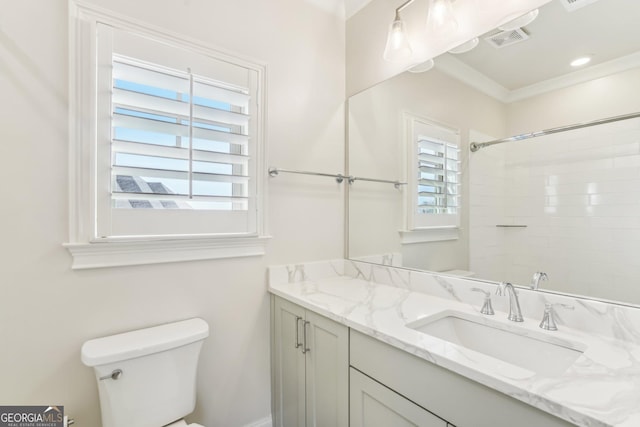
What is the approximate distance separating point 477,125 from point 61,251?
178cm

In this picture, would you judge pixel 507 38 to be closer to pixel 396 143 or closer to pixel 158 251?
pixel 396 143

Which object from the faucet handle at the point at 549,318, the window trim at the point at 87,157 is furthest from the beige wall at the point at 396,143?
the window trim at the point at 87,157

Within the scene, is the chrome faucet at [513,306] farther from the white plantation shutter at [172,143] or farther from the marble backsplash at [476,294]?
the white plantation shutter at [172,143]

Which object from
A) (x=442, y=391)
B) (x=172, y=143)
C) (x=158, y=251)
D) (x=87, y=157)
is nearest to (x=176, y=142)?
(x=172, y=143)

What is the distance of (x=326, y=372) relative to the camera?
121cm

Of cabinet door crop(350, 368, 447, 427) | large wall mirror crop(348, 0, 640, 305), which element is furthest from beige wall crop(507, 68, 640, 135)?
cabinet door crop(350, 368, 447, 427)

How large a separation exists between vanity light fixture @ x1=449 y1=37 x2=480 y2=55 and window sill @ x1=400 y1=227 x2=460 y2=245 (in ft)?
2.68

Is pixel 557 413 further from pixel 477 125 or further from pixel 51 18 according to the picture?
pixel 51 18

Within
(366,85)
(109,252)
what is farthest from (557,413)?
(366,85)

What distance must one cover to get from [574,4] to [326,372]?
5.45 feet

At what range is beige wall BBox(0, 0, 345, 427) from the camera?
1.05 metres

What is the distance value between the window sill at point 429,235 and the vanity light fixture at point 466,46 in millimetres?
817

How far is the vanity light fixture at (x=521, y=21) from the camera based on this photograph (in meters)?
1.12

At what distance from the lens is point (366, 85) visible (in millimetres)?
1807
